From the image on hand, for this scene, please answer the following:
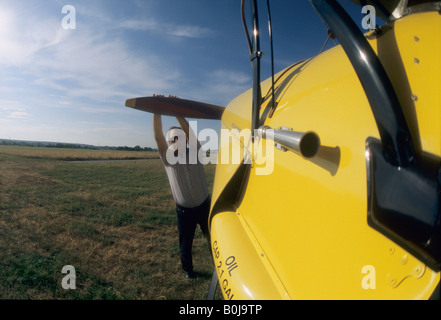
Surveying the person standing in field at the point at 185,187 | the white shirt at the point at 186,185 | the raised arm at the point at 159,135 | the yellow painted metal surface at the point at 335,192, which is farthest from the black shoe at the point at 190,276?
the yellow painted metal surface at the point at 335,192

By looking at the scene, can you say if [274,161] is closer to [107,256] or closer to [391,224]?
[391,224]

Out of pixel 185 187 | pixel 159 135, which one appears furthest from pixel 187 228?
pixel 159 135

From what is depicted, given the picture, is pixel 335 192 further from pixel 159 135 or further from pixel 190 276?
pixel 190 276

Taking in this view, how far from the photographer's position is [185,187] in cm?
342

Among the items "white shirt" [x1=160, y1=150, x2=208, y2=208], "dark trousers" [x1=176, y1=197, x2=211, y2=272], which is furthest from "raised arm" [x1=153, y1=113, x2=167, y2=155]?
"dark trousers" [x1=176, y1=197, x2=211, y2=272]

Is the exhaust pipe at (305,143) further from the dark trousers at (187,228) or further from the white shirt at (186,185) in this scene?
the dark trousers at (187,228)

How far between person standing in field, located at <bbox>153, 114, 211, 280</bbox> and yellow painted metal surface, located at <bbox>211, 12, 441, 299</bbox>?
2.20 meters

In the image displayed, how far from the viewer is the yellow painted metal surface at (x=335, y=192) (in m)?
0.67

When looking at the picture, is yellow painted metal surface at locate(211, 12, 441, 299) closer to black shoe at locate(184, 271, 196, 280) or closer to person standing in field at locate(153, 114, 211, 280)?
person standing in field at locate(153, 114, 211, 280)

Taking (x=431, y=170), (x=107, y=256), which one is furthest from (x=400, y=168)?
(x=107, y=256)

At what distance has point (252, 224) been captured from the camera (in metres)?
1.37

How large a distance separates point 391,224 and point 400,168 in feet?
0.54

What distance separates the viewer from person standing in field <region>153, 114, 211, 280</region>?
3.46 m

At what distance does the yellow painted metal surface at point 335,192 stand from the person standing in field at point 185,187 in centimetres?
220
